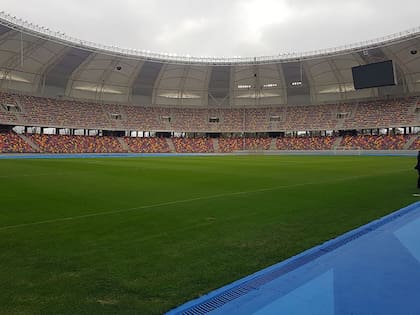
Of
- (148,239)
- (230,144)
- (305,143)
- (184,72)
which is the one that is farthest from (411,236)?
(230,144)

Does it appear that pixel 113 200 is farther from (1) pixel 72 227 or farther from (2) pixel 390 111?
(2) pixel 390 111

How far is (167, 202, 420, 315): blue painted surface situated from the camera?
343 centimetres

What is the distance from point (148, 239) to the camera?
6051 mm

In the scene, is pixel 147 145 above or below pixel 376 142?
below

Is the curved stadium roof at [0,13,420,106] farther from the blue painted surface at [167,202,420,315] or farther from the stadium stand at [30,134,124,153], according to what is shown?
the blue painted surface at [167,202,420,315]

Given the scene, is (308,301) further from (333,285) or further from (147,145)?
(147,145)

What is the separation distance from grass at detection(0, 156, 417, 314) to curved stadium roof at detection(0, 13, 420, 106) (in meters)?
43.3

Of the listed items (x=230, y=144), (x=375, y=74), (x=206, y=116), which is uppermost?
(x=375, y=74)

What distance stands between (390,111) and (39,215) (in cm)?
6737

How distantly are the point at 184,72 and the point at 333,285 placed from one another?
6381cm

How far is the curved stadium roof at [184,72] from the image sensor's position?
49812 mm

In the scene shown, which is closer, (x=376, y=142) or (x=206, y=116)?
(x=376, y=142)

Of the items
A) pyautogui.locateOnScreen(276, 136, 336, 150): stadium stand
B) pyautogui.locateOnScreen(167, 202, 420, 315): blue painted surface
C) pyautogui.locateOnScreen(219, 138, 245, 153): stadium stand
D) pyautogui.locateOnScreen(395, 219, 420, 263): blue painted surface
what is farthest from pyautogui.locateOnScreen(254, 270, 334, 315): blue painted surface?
pyautogui.locateOnScreen(219, 138, 245, 153): stadium stand

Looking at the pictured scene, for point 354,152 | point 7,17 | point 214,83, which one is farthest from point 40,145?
point 354,152
